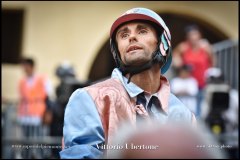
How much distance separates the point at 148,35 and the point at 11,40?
1186 centimetres

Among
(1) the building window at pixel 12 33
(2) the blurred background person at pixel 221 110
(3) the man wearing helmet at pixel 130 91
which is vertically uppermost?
(1) the building window at pixel 12 33

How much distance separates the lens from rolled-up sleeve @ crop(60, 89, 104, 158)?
3.44 metres

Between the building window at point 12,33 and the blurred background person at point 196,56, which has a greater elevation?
the building window at point 12,33

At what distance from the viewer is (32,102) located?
11.1 m

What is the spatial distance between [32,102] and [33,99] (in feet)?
0.16

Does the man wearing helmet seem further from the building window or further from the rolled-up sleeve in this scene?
the building window

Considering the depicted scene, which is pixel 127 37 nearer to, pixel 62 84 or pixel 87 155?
pixel 87 155

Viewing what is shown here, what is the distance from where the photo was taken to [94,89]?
3830mm

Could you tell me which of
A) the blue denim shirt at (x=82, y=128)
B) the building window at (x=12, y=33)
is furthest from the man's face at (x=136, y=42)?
the building window at (x=12, y=33)

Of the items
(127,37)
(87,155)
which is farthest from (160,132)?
(127,37)

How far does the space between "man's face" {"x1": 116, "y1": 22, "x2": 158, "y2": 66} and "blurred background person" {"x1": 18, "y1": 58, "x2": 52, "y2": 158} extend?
684cm

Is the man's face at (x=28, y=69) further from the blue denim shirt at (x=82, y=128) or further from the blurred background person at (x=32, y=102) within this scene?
the blue denim shirt at (x=82, y=128)

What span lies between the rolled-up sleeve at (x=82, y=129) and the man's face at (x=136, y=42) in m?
0.36

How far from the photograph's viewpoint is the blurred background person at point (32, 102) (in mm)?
10930
